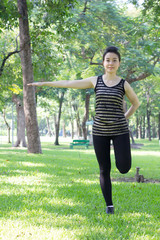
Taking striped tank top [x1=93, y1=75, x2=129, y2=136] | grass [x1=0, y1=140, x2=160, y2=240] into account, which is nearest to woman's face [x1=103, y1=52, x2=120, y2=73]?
striped tank top [x1=93, y1=75, x2=129, y2=136]

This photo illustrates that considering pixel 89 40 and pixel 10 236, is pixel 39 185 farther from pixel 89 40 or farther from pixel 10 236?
pixel 89 40

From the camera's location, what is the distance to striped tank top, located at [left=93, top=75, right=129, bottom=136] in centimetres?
393

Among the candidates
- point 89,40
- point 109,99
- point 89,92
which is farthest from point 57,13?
point 89,92

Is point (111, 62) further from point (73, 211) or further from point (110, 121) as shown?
point (73, 211)

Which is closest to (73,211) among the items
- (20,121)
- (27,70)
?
(27,70)

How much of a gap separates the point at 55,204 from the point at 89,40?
1690 cm

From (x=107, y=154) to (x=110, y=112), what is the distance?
0.55 metres

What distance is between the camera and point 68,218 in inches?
153

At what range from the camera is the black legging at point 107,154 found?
3.92 m

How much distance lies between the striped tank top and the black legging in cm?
8

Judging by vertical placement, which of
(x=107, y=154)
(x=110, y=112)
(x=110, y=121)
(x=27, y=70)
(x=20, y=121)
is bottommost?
(x=107, y=154)

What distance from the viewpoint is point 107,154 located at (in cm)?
407

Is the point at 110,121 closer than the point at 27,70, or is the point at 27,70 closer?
the point at 110,121

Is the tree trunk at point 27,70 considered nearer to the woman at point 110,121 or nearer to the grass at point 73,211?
the grass at point 73,211
